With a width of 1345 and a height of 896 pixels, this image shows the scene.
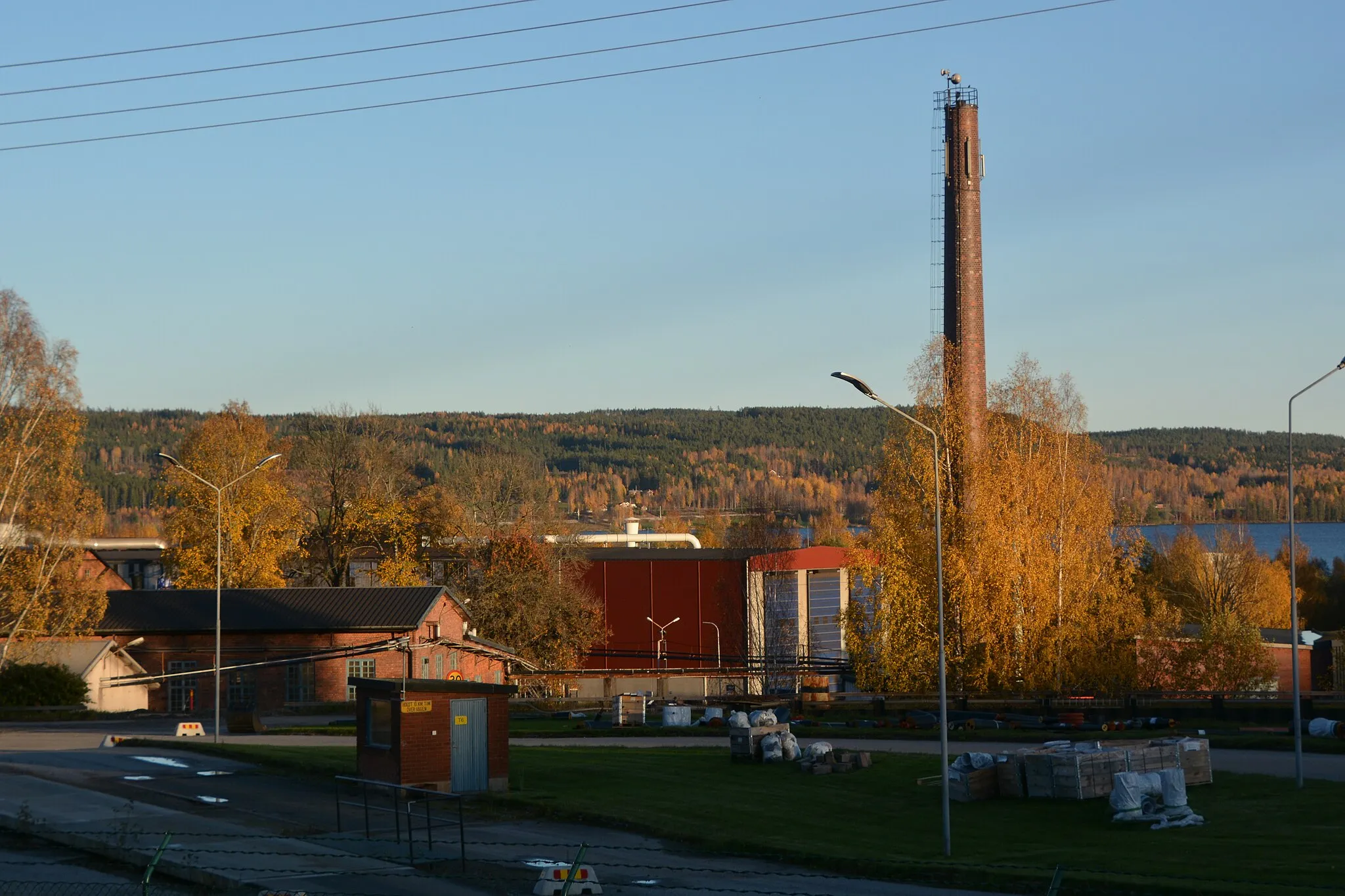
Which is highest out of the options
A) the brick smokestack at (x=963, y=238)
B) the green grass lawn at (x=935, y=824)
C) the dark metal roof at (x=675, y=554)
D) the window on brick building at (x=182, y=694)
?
the brick smokestack at (x=963, y=238)

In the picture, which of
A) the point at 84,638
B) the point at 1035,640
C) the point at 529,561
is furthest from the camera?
the point at 529,561

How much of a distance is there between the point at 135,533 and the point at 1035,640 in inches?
5522

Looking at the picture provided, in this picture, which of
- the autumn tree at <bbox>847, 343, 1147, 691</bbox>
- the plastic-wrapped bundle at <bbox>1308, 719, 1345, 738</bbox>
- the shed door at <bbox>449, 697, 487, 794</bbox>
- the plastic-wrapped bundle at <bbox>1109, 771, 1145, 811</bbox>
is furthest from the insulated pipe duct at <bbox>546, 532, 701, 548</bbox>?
the plastic-wrapped bundle at <bbox>1109, 771, 1145, 811</bbox>

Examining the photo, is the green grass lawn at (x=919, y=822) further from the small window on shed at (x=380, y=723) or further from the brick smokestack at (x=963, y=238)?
the brick smokestack at (x=963, y=238)

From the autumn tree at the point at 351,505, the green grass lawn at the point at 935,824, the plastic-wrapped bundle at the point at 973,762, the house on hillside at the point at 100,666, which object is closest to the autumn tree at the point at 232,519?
the autumn tree at the point at 351,505

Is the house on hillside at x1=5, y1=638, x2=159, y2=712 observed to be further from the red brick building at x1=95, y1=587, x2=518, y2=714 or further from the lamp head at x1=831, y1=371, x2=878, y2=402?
the lamp head at x1=831, y1=371, x2=878, y2=402

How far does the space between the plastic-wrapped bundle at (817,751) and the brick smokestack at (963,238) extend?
28123mm

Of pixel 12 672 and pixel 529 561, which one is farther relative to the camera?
pixel 529 561

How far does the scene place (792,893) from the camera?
1880cm

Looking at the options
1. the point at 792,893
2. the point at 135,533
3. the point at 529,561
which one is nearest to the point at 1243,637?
the point at 529,561

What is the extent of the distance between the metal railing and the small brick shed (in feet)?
1.22

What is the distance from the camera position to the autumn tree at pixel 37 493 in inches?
2015

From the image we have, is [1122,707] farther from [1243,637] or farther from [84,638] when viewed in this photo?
[84,638]

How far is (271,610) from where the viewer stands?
6400 centimetres
